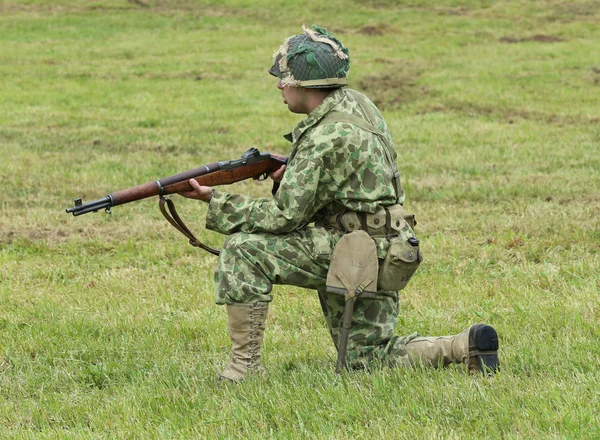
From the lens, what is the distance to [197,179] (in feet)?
17.3

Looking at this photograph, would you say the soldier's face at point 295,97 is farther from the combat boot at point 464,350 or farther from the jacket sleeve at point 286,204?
the combat boot at point 464,350

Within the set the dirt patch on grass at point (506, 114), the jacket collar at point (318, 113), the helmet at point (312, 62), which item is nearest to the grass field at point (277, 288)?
the dirt patch on grass at point (506, 114)

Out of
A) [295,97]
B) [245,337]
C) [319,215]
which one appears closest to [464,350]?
[319,215]

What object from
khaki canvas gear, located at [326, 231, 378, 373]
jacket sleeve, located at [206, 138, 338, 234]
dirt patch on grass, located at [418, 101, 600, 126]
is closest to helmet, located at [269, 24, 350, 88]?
jacket sleeve, located at [206, 138, 338, 234]

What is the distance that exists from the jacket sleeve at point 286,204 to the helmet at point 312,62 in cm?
38

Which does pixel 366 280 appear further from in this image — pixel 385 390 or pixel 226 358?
pixel 226 358

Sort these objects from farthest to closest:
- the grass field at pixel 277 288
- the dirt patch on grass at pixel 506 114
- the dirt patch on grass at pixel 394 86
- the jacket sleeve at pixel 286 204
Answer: the dirt patch on grass at pixel 394 86
the dirt patch on grass at pixel 506 114
the jacket sleeve at pixel 286 204
the grass field at pixel 277 288

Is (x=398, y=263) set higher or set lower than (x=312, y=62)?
lower

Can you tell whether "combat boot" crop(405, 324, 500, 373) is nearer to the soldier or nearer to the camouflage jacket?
the soldier

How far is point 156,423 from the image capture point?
15.0 ft

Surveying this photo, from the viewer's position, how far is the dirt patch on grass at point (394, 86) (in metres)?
21.0

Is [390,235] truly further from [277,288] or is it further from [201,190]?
[277,288]

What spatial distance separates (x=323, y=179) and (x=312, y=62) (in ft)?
2.06

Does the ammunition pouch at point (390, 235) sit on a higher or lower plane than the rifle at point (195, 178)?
lower
